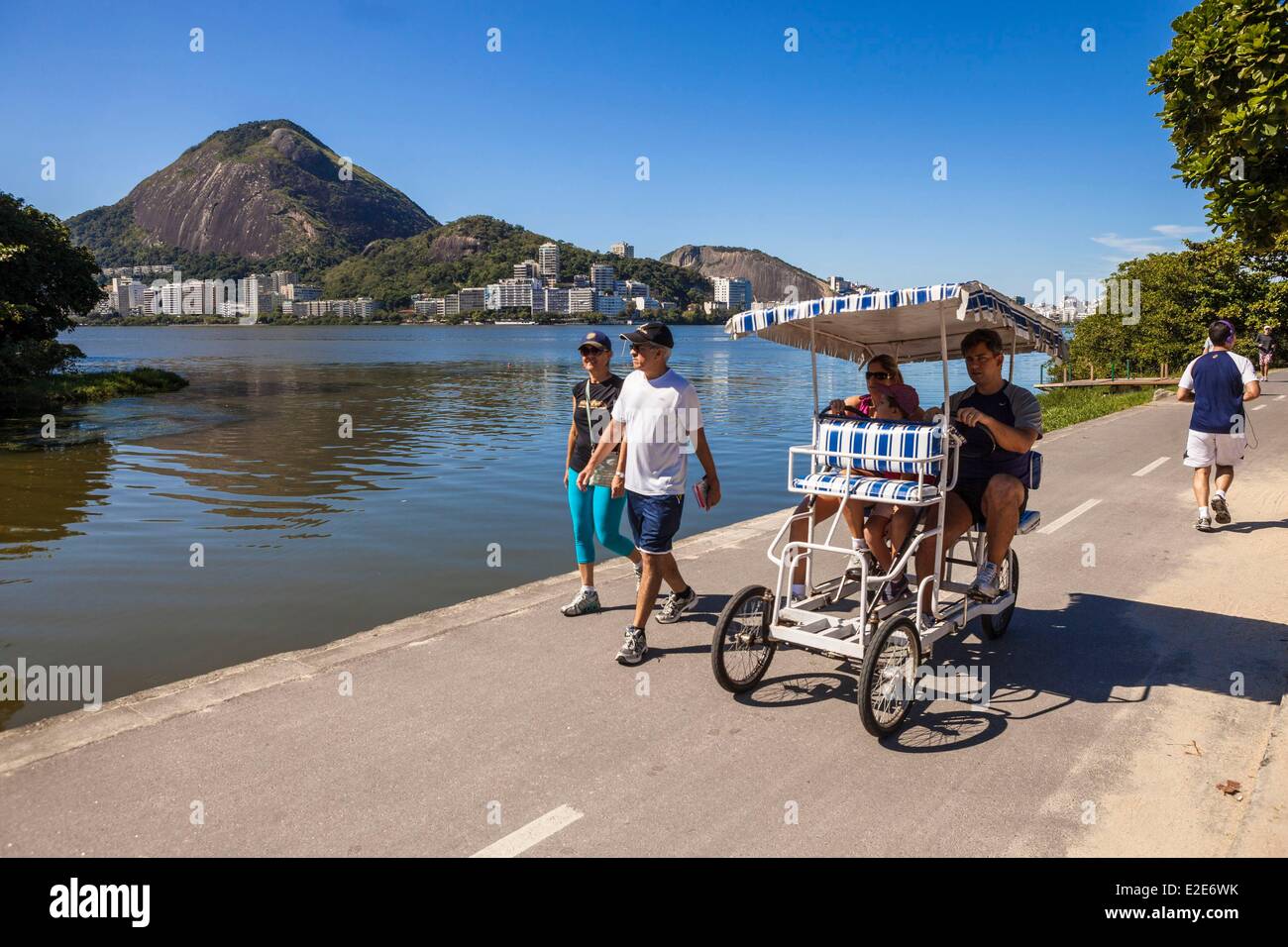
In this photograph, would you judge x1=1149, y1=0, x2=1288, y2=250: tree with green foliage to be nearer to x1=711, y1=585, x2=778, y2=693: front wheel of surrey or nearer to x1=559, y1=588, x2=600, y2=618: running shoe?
x1=711, y1=585, x2=778, y2=693: front wheel of surrey

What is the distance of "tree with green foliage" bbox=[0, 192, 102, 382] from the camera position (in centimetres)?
3447

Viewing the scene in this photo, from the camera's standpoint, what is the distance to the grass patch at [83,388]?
3212 centimetres

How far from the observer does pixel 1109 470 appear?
13.6 m

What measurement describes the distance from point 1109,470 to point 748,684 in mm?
10364

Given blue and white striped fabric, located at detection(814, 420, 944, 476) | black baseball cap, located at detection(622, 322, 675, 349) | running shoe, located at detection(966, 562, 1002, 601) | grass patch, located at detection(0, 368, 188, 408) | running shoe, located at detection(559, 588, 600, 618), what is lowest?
running shoe, located at detection(559, 588, 600, 618)

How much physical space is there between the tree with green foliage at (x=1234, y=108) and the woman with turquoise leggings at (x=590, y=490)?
13.8 ft

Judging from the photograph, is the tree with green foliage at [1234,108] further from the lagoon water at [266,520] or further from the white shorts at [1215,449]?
the lagoon water at [266,520]

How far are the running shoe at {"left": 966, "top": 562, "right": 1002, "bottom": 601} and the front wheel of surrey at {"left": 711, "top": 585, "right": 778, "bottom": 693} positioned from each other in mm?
1263

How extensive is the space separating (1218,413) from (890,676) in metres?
7.15

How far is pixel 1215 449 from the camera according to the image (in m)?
9.91

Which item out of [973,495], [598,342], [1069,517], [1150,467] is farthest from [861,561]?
[1150,467]

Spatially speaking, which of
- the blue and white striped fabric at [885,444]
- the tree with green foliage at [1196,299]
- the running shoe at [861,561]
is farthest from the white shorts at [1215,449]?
the tree with green foliage at [1196,299]

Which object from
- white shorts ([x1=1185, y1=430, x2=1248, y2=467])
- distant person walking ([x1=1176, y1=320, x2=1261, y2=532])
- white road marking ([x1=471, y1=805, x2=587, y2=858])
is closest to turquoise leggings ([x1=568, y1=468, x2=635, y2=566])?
white road marking ([x1=471, y1=805, x2=587, y2=858])
